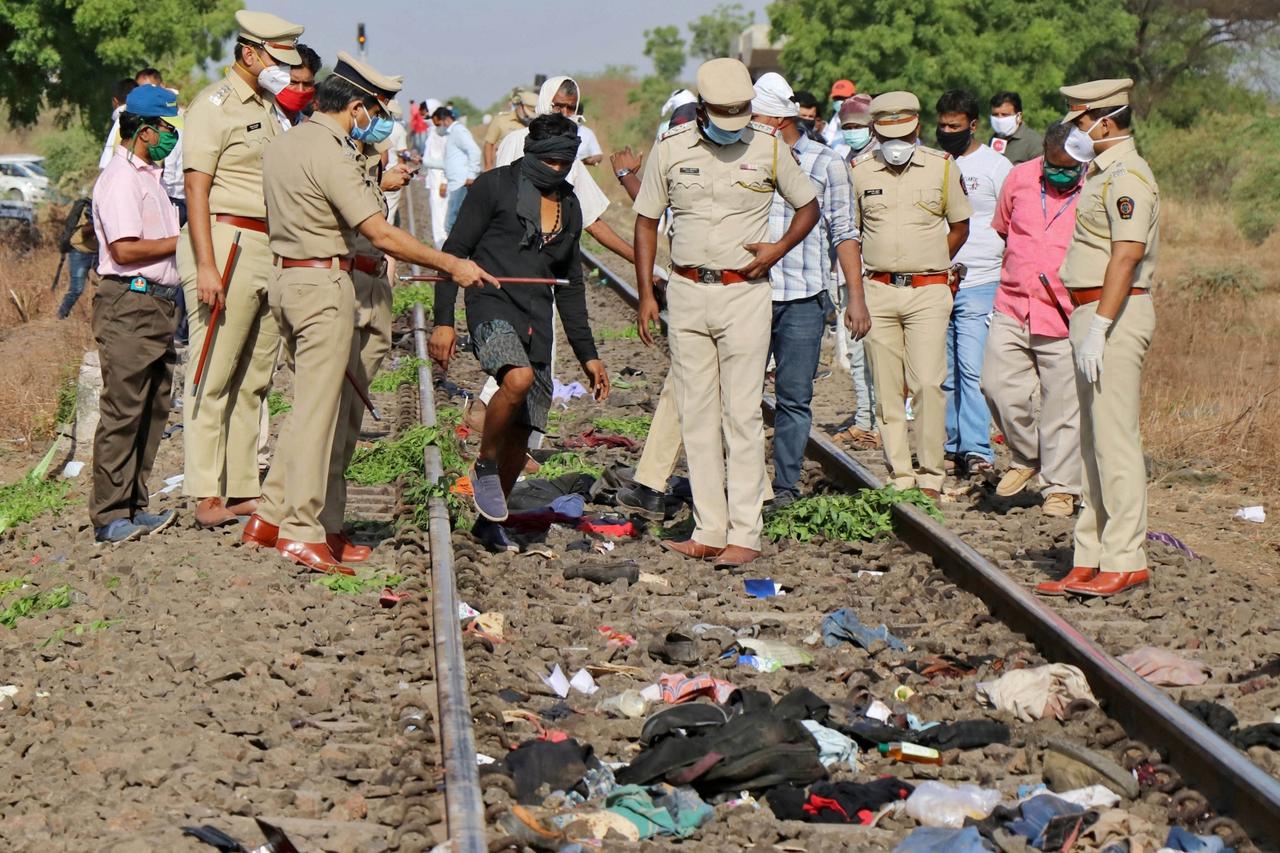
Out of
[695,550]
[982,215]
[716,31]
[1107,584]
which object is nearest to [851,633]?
[1107,584]

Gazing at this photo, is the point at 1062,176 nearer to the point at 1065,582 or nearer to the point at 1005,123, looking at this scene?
the point at 1005,123

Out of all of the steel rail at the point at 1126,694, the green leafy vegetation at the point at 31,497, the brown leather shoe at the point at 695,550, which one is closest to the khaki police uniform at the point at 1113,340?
the steel rail at the point at 1126,694

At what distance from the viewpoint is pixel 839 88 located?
14.7m

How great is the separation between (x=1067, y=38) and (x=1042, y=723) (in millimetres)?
37528

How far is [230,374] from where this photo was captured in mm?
8648

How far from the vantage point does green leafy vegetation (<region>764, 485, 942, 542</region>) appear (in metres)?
9.12

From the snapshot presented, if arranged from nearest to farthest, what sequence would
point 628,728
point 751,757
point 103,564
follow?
point 751,757
point 628,728
point 103,564

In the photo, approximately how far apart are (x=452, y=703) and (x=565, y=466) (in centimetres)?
495

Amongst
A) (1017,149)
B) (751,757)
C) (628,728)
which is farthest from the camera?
(1017,149)

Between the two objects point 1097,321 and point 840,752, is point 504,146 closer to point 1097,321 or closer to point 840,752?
point 1097,321

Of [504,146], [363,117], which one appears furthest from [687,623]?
→ [504,146]

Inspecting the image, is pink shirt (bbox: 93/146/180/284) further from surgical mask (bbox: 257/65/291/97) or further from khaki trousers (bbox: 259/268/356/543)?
khaki trousers (bbox: 259/268/356/543)

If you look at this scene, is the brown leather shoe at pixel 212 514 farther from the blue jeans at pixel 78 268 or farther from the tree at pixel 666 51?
the tree at pixel 666 51

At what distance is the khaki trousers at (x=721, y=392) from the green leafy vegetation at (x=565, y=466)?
1932mm
